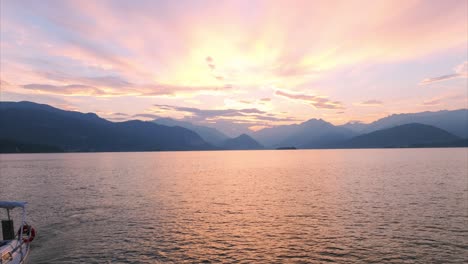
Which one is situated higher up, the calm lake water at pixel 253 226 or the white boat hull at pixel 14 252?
the white boat hull at pixel 14 252

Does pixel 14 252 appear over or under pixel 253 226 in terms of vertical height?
over

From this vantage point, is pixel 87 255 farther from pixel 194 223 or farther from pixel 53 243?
pixel 194 223

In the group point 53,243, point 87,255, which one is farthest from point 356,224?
point 53,243

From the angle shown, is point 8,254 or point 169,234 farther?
point 169,234

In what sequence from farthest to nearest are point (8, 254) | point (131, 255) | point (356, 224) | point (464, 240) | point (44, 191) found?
point (44, 191)
point (356, 224)
point (464, 240)
point (131, 255)
point (8, 254)

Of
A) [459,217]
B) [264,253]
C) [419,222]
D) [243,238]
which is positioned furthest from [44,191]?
[459,217]

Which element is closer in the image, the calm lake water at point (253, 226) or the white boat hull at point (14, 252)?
the white boat hull at point (14, 252)

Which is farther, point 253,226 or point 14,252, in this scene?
point 253,226

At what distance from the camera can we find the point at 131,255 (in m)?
35.8

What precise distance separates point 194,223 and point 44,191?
59.7 meters

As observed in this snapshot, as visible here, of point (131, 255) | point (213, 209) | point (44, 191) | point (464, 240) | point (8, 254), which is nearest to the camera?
point (8, 254)

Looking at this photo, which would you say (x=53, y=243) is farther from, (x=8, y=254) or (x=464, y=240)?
(x=464, y=240)

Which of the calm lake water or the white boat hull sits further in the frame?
the calm lake water

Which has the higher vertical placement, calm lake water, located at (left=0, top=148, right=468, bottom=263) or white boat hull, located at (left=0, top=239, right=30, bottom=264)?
white boat hull, located at (left=0, top=239, right=30, bottom=264)
